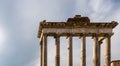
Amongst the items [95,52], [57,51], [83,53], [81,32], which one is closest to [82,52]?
[83,53]

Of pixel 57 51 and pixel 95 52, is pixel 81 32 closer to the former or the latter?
pixel 95 52

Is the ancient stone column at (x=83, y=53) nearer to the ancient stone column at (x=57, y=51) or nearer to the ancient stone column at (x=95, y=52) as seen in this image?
the ancient stone column at (x=95, y=52)

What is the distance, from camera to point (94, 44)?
72750mm

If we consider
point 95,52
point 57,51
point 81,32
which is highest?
point 81,32

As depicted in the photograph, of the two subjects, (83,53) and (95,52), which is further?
(95,52)

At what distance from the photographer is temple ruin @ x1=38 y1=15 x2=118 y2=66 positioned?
71188mm

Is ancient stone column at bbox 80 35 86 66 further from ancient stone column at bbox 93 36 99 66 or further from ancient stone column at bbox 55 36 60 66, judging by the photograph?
ancient stone column at bbox 55 36 60 66

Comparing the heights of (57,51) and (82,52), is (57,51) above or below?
above

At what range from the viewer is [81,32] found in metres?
72.2

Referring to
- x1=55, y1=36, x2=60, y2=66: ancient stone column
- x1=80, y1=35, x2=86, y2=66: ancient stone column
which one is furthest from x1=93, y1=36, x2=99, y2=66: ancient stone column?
x1=55, y1=36, x2=60, y2=66: ancient stone column

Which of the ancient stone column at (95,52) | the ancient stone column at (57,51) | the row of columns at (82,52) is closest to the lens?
the ancient stone column at (57,51)

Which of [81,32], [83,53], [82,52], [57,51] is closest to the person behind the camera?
[57,51]

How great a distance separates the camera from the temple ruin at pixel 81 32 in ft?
234

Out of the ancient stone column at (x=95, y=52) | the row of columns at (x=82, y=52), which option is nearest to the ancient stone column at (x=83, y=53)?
the row of columns at (x=82, y=52)
